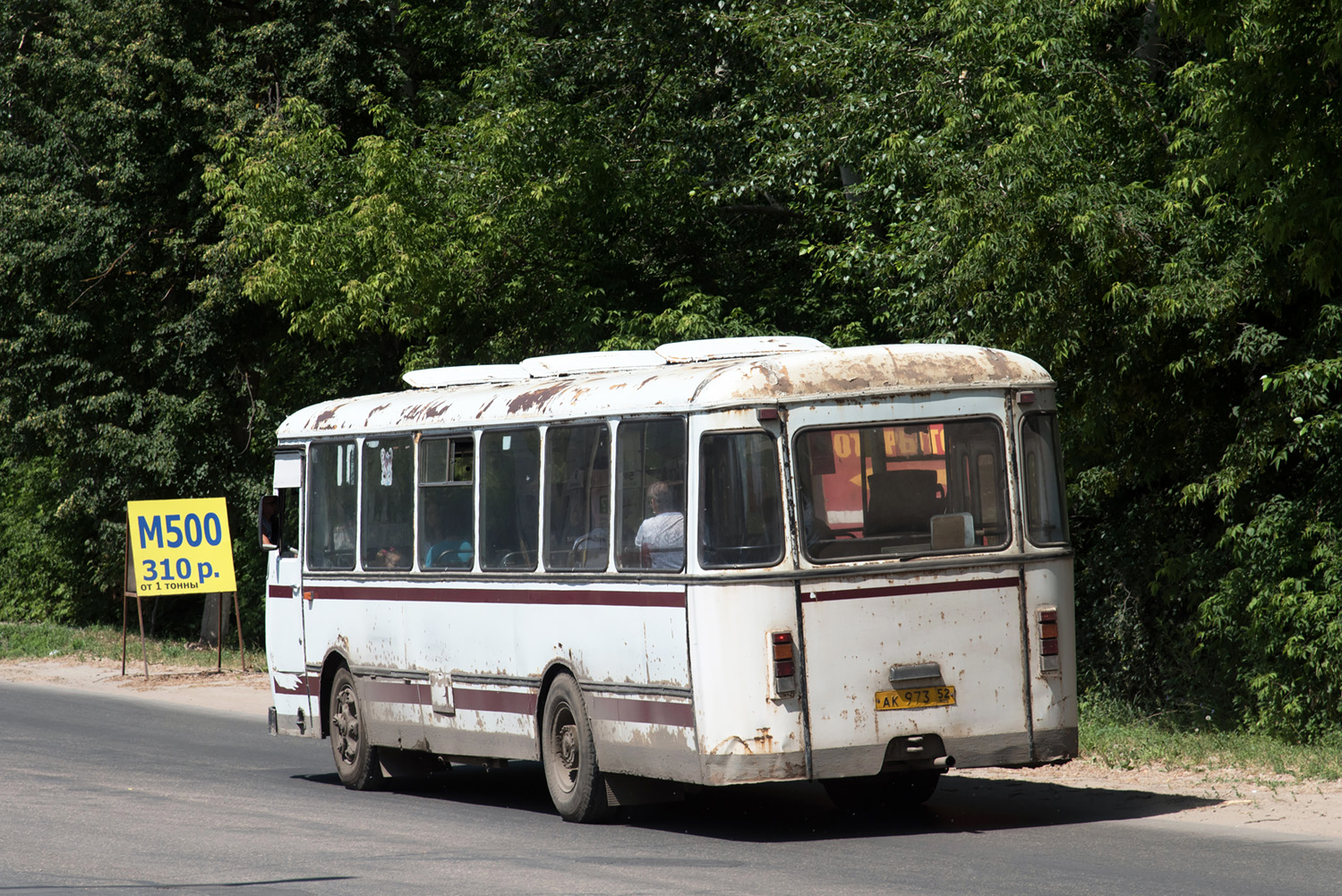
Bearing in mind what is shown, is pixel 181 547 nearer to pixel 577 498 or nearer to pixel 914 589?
pixel 577 498

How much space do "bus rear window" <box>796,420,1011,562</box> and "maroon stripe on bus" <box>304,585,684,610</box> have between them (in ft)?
3.22

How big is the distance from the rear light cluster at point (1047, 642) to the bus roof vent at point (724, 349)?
87.8 inches

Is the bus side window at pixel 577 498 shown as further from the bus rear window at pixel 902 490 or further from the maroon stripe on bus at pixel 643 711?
the bus rear window at pixel 902 490

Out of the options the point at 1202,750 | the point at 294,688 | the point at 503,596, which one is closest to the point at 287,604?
the point at 294,688

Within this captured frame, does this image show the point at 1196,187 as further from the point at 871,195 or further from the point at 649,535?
the point at 649,535

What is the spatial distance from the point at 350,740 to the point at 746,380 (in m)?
5.74

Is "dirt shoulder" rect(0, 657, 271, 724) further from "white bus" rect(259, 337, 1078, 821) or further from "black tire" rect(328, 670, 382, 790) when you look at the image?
"white bus" rect(259, 337, 1078, 821)

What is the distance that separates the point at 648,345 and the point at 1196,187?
8.36 meters

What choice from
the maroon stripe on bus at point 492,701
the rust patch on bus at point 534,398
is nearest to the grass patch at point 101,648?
the maroon stripe on bus at point 492,701

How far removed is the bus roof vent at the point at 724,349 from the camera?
11375 mm

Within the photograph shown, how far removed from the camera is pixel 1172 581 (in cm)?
1634

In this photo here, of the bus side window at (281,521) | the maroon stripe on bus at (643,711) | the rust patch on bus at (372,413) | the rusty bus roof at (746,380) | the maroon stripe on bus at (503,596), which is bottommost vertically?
the maroon stripe on bus at (643,711)

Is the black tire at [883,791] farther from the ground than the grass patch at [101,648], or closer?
closer

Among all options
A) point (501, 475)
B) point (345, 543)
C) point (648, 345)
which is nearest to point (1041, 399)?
point (501, 475)
